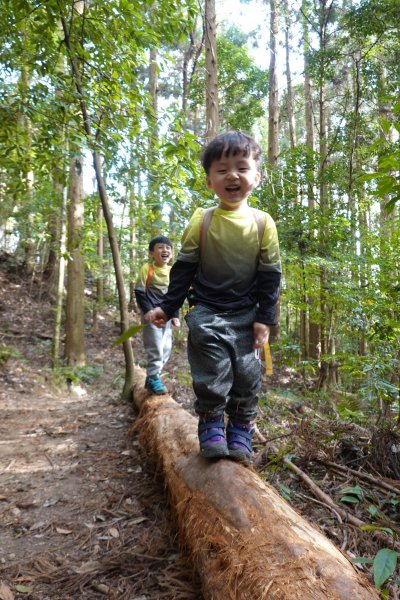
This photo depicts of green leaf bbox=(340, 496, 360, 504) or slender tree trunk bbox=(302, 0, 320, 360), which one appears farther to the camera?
slender tree trunk bbox=(302, 0, 320, 360)

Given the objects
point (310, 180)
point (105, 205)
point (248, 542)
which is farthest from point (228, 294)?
point (310, 180)

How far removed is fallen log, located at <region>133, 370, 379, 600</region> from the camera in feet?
4.36

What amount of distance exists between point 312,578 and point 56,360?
902 cm

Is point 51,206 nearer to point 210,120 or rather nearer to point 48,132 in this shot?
point 210,120

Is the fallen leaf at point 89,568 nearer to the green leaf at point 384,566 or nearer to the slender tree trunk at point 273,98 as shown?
the green leaf at point 384,566

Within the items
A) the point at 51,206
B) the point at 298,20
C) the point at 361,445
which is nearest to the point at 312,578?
the point at 361,445

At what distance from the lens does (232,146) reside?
217 centimetres

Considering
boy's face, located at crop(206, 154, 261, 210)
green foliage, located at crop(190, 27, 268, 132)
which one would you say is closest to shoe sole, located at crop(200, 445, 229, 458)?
boy's face, located at crop(206, 154, 261, 210)

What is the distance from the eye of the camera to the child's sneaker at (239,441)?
224cm

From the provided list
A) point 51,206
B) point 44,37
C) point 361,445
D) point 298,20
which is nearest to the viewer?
point 361,445

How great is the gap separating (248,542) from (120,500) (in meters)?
1.49

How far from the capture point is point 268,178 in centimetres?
1046

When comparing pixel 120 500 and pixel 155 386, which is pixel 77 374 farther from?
pixel 120 500

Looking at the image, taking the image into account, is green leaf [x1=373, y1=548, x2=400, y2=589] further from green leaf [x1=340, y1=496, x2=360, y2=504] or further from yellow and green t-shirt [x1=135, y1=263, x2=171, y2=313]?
yellow and green t-shirt [x1=135, y1=263, x2=171, y2=313]
